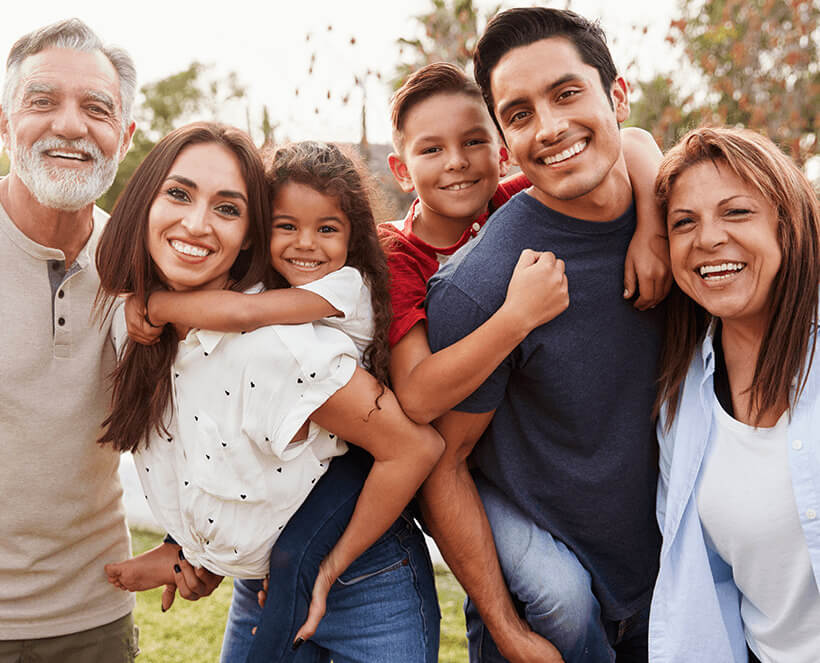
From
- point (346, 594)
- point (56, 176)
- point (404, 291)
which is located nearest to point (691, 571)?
point (346, 594)

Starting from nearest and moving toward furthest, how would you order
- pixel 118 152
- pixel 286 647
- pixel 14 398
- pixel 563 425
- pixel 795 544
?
1. pixel 795 544
2. pixel 286 647
3. pixel 563 425
4. pixel 14 398
5. pixel 118 152

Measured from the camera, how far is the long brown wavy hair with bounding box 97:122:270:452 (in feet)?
7.37

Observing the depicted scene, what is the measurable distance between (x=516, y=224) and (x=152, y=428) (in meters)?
1.22

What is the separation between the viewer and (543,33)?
237cm

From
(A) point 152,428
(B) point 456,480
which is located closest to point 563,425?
(B) point 456,480

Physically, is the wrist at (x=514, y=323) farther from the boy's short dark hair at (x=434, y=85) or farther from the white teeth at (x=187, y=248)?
the boy's short dark hair at (x=434, y=85)

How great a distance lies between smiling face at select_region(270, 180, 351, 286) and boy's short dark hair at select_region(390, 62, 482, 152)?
0.65 m

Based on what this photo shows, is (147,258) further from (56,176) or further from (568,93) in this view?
(568,93)

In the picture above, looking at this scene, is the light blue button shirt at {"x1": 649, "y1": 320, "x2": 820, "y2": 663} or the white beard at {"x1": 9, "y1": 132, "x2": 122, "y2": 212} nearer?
the light blue button shirt at {"x1": 649, "y1": 320, "x2": 820, "y2": 663}

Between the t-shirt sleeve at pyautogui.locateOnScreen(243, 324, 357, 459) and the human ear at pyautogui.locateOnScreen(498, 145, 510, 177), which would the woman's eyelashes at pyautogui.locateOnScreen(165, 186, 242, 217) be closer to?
the t-shirt sleeve at pyautogui.locateOnScreen(243, 324, 357, 459)

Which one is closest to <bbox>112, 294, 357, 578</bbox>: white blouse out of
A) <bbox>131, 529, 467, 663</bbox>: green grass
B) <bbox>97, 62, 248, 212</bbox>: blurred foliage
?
<bbox>131, 529, 467, 663</bbox>: green grass

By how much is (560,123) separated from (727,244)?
576mm

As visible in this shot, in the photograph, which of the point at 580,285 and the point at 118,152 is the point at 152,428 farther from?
the point at 580,285

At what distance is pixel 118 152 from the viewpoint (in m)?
2.85
